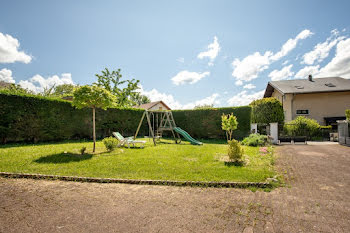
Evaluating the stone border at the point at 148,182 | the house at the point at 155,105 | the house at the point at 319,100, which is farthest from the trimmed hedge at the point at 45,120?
the house at the point at 155,105

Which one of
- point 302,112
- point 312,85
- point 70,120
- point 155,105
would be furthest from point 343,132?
point 155,105

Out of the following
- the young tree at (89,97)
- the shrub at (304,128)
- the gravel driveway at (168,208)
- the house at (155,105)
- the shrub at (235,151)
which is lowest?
the gravel driveway at (168,208)

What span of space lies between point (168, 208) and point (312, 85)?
1050 inches

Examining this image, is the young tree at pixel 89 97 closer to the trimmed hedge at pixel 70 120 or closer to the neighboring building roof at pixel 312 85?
the trimmed hedge at pixel 70 120

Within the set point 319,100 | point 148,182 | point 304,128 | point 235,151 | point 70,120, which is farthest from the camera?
point 319,100

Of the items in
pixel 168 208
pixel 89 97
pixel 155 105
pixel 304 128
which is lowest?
pixel 168 208

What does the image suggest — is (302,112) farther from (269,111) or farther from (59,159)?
(59,159)

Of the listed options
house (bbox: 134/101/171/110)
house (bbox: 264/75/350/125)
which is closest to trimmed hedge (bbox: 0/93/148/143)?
house (bbox: 264/75/350/125)

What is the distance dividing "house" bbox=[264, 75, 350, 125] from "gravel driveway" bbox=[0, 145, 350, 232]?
19675 millimetres

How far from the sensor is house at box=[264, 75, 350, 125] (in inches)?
799

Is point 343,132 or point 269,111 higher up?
point 269,111

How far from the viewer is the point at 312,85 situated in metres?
22.0

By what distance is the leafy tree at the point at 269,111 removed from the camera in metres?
17.7

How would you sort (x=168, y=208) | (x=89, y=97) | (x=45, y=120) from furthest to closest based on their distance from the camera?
(x=45, y=120)
(x=89, y=97)
(x=168, y=208)
